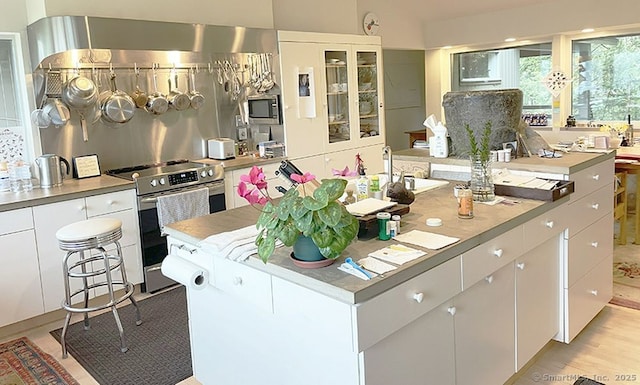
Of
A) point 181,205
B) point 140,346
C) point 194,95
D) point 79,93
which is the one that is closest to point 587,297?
point 140,346

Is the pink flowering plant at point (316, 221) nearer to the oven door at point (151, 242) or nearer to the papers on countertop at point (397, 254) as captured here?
the papers on countertop at point (397, 254)

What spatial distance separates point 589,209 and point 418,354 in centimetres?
163

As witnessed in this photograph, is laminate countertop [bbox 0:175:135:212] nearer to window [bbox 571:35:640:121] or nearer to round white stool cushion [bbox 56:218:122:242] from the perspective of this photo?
round white stool cushion [bbox 56:218:122:242]

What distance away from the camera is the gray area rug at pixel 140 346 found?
2.79 metres

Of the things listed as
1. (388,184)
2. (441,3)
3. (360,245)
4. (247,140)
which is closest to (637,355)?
(388,184)

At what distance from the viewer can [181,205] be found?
3.94 metres

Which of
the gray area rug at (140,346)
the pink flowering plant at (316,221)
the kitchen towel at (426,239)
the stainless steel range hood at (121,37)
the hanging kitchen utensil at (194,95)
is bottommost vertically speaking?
the gray area rug at (140,346)

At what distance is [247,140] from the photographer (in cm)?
512

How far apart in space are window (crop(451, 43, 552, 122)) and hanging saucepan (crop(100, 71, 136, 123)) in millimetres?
4665

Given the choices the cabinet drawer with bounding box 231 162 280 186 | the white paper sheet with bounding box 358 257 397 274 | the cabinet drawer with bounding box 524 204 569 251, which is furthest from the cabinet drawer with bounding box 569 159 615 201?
the cabinet drawer with bounding box 231 162 280 186

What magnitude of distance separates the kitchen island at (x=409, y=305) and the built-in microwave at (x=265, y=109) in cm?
229

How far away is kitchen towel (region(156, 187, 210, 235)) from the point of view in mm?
3834

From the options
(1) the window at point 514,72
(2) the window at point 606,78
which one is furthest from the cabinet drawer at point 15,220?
(2) the window at point 606,78

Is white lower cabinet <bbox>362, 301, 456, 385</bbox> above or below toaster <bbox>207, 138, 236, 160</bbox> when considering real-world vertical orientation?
below
